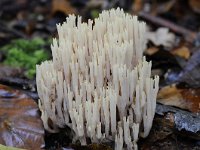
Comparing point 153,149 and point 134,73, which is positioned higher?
point 134,73

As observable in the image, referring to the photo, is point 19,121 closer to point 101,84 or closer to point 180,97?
point 101,84

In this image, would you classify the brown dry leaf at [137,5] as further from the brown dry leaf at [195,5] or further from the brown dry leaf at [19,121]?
the brown dry leaf at [19,121]

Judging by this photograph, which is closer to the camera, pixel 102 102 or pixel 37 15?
pixel 102 102

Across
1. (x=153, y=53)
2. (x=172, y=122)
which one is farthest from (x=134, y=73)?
(x=153, y=53)

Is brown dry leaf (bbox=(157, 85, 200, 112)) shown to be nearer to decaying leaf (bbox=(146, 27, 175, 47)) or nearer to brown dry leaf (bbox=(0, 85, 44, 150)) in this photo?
brown dry leaf (bbox=(0, 85, 44, 150))

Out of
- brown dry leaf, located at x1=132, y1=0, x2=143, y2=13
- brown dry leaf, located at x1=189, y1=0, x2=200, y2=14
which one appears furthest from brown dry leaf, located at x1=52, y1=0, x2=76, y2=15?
brown dry leaf, located at x1=189, y1=0, x2=200, y2=14

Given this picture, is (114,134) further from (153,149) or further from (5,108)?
(5,108)
